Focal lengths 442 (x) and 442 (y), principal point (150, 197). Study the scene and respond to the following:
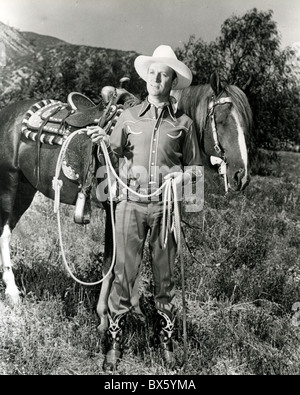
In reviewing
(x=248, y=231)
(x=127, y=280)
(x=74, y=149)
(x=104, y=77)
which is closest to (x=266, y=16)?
(x=104, y=77)

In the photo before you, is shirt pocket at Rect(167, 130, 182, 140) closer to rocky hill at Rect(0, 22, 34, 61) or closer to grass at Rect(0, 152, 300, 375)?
grass at Rect(0, 152, 300, 375)

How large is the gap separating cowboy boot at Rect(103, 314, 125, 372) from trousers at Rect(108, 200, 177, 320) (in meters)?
0.06

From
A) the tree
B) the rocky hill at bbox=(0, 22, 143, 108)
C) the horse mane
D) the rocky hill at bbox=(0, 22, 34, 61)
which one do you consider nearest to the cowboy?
the horse mane

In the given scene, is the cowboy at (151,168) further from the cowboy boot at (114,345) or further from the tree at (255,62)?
the tree at (255,62)

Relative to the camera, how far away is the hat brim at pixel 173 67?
279 centimetres

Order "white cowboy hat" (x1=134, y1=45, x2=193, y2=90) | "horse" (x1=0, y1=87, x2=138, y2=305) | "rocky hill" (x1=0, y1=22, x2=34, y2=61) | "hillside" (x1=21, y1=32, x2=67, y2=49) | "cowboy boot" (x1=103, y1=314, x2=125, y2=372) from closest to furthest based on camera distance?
1. "white cowboy hat" (x1=134, y1=45, x2=193, y2=90)
2. "cowboy boot" (x1=103, y1=314, x2=125, y2=372)
3. "horse" (x1=0, y1=87, x2=138, y2=305)
4. "rocky hill" (x1=0, y1=22, x2=34, y2=61)
5. "hillside" (x1=21, y1=32, x2=67, y2=49)

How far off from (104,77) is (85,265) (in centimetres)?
472

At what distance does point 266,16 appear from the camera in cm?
915

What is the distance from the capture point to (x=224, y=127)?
3.30 metres

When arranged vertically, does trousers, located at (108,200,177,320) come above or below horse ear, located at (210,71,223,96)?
below

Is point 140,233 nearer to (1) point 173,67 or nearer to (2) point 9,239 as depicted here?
(1) point 173,67

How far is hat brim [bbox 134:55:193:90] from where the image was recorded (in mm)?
2787

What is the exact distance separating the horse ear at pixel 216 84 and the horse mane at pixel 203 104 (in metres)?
0.04

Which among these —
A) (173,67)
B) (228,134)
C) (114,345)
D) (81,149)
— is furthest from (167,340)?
(173,67)
